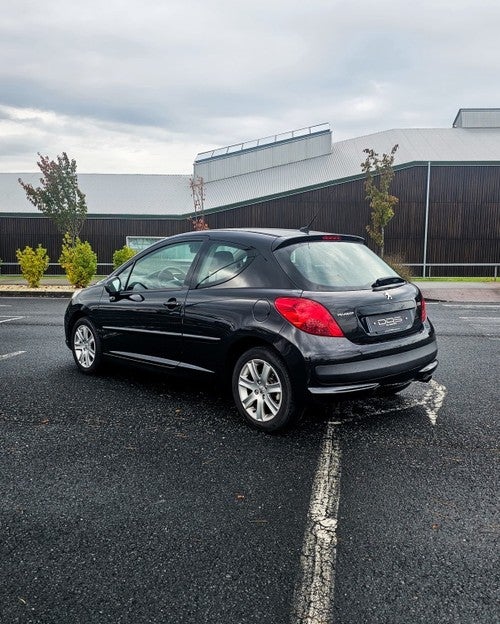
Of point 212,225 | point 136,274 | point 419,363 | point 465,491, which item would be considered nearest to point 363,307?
point 419,363

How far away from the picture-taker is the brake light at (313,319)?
432 cm

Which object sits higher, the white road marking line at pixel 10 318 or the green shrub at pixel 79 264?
the green shrub at pixel 79 264

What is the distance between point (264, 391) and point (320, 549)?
72.1 inches

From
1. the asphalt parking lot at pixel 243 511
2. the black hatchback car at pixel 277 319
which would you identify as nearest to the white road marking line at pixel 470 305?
the asphalt parking lot at pixel 243 511

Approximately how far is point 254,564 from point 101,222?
102 feet

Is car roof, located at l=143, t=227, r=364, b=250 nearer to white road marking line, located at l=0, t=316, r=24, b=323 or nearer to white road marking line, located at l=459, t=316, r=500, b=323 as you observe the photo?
white road marking line, located at l=0, t=316, r=24, b=323

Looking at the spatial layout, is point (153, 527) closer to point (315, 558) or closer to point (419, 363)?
point (315, 558)

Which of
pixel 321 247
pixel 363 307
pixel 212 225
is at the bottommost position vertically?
pixel 363 307

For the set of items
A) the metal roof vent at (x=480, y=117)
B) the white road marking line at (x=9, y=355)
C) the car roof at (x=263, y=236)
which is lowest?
the white road marking line at (x=9, y=355)

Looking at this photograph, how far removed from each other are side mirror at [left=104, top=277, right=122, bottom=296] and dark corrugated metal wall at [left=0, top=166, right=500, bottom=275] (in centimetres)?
2484

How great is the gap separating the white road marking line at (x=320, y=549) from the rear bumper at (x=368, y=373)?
519 millimetres

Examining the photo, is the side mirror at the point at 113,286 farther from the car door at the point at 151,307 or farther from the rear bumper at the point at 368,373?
the rear bumper at the point at 368,373

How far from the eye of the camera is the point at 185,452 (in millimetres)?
4148

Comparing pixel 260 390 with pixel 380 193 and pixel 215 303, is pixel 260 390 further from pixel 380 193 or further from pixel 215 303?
pixel 380 193
